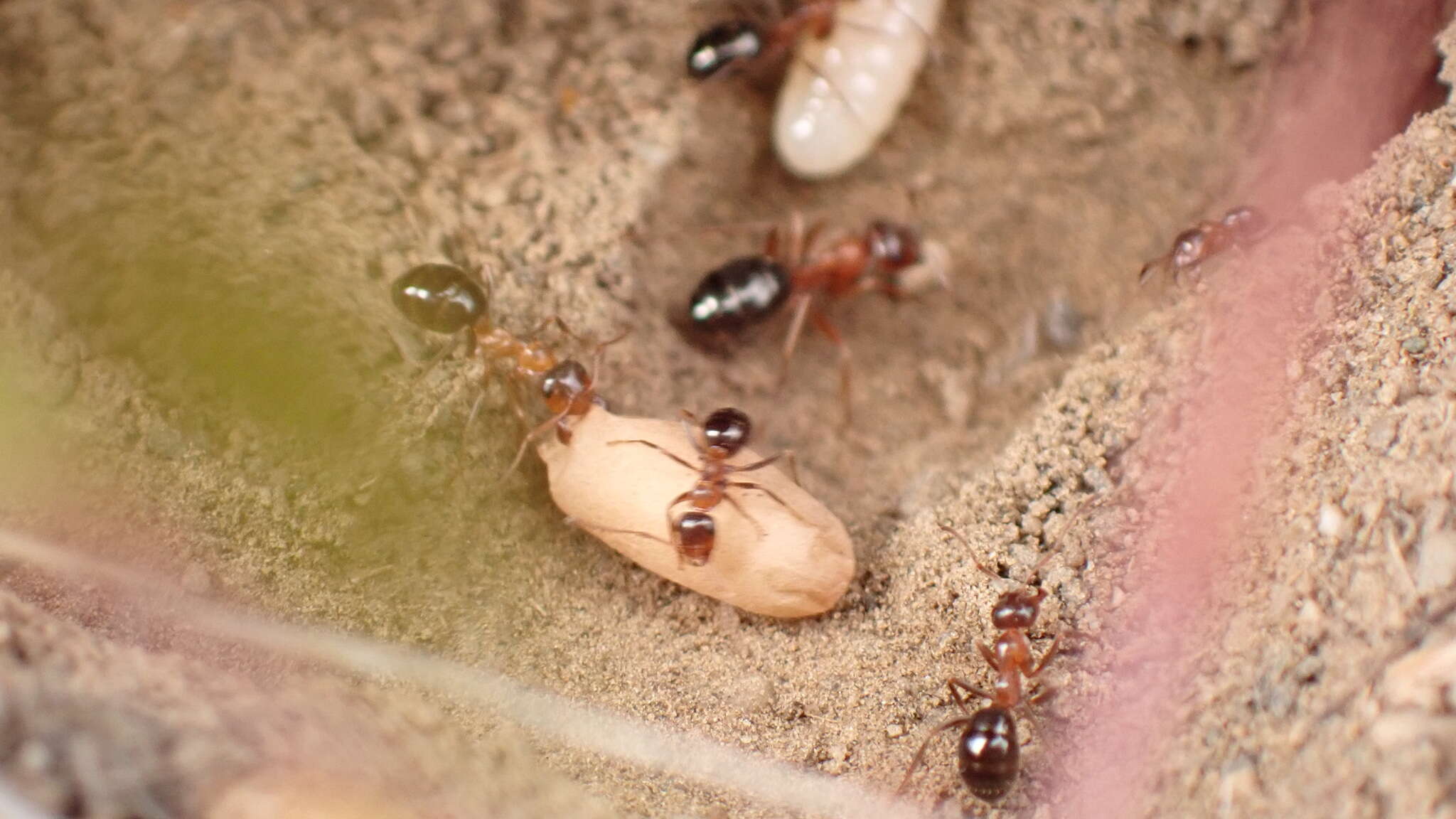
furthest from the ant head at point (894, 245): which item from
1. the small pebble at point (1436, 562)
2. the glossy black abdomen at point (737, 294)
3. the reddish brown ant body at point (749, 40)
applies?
the small pebble at point (1436, 562)

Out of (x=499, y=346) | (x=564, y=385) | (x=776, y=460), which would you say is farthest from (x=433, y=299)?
(x=776, y=460)

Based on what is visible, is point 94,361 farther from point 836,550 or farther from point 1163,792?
point 1163,792

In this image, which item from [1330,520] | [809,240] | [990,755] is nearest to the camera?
[1330,520]

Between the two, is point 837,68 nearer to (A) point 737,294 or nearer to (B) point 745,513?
(A) point 737,294

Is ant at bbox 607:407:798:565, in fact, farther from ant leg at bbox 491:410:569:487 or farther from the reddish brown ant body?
the reddish brown ant body

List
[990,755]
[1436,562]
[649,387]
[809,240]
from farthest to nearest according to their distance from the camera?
[809,240] → [649,387] → [990,755] → [1436,562]

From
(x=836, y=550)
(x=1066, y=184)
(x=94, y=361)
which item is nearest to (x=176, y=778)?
(x=94, y=361)

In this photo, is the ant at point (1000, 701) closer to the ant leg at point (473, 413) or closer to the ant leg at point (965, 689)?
the ant leg at point (965, 689)

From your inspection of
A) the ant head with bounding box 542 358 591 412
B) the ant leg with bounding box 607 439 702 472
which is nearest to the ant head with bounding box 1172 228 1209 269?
the ant leg with bounding box 607 439 702 472
